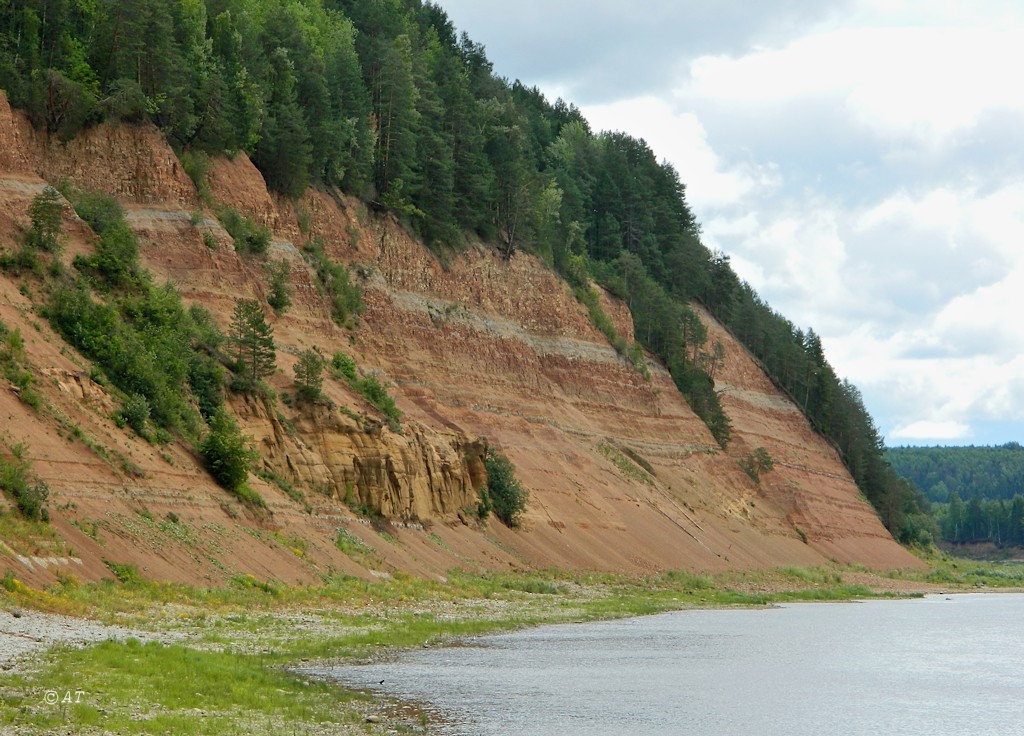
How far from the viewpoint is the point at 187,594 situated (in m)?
37.2

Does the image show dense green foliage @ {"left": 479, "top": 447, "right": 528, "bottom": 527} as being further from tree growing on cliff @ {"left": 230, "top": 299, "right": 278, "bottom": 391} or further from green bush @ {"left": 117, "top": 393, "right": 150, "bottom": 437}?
green bush @ {"left": 117, "top": 393, "right": 150, "bottom": 437}

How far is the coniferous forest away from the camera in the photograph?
62.0 meters

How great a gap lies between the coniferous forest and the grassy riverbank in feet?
92.2

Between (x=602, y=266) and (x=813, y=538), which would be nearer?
(x=813, y=538)

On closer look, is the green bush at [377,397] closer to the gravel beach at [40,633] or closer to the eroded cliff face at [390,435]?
the eroded cliff face at [390,435]

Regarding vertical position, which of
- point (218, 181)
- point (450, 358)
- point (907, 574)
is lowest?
point (907, 574)

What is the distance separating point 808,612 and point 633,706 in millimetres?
39976

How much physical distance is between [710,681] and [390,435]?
3051 cm

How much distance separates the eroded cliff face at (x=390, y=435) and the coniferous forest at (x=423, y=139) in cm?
244

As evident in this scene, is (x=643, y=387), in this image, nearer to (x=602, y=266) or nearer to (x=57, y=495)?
(x=602, y=266)

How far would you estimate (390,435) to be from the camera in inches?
2395

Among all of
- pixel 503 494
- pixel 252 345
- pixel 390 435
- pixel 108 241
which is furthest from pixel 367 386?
pixel 108 241

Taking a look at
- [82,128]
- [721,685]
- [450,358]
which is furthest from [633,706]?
[450,358]

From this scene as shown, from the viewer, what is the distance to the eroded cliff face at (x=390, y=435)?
4228 centimetres
